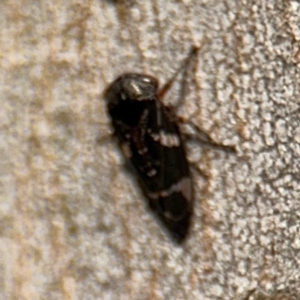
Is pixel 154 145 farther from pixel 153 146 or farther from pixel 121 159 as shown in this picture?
pixel 121 159

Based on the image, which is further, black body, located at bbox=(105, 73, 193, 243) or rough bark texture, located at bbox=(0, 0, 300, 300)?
black body, located at bbox=(105, 73, 193, 243)

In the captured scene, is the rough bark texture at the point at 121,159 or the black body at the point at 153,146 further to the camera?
the black body at the point at 153,146

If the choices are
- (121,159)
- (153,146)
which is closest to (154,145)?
(153,146)

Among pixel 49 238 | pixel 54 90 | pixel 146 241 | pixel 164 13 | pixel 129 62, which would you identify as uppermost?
pixel 164 13

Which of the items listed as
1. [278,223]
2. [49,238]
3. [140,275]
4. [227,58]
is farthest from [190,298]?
[227,58]

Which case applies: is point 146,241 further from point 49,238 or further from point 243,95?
point 243,95

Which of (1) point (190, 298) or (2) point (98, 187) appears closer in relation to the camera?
(1) point (190, 298)
